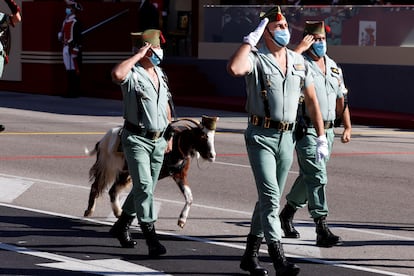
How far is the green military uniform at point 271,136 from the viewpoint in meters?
9.30

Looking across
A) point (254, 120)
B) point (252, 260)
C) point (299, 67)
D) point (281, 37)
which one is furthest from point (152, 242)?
point (281, 37)

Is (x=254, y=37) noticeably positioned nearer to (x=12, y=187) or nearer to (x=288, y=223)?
(x=288, y=223)

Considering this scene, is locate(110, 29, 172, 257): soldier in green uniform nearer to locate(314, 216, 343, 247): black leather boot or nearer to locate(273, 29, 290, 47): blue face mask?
locate(273, 29, 290, 47): blue face mask

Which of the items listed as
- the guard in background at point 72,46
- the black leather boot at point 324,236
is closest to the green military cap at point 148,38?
the black leather boot at point 324,236

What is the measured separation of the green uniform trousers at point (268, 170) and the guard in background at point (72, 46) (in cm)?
2066

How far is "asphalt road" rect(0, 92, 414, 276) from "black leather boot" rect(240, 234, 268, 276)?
0.70 ft

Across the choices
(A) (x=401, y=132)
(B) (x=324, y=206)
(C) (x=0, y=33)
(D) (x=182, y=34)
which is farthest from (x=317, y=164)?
(D) (x=182, y=34)

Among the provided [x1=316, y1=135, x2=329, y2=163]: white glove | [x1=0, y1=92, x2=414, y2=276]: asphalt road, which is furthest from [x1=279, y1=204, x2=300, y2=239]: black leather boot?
[x1=316, y1=135, x2=329, y2=163]: white glove

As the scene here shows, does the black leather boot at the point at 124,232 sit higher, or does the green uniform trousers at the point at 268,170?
the green uniform trousers at the point at 268,170

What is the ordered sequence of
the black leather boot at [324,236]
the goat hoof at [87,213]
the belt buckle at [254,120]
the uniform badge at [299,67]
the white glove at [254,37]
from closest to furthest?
the white glove at [254,37]
the belt buckle at [254,120]
the uniform badge at [299,67]
the black leather boot at [324,236]
the goat hoof at [87,213]

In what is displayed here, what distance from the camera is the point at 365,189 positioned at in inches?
586

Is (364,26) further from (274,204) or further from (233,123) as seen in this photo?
(274,204)

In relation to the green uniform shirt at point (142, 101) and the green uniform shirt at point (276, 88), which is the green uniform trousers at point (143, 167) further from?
the green uniform shirt at point (276, 88)

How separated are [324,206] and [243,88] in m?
18.6
